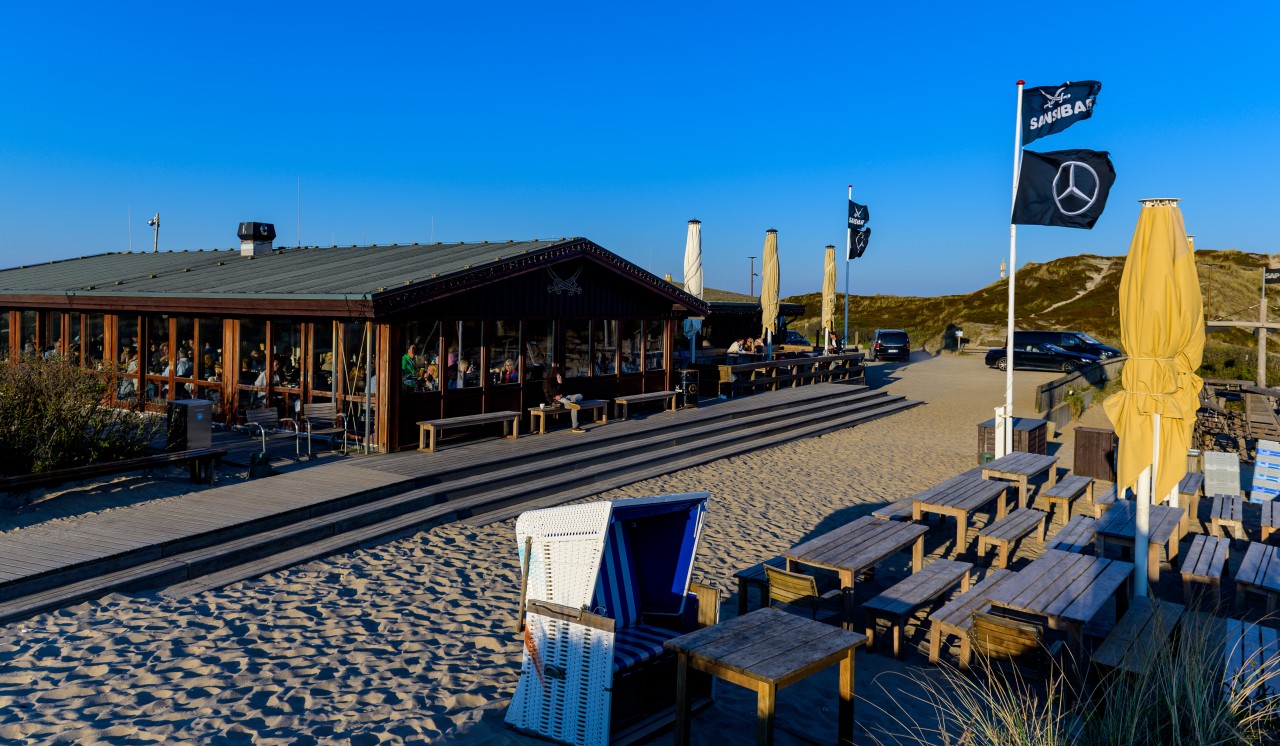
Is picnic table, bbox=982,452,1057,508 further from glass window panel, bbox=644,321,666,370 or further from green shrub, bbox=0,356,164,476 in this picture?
green shrub, bbox=0,356,164,476

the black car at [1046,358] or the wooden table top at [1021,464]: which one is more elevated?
the black car at [1046,358]

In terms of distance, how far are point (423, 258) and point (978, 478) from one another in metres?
10.1

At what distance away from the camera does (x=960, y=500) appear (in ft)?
29.8

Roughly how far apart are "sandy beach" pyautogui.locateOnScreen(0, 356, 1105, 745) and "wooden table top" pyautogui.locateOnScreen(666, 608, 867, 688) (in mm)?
808

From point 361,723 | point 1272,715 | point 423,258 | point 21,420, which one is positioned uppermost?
point 423,258

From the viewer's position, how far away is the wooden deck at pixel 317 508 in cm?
709

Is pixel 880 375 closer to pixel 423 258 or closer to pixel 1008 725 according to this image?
pixel 423 258

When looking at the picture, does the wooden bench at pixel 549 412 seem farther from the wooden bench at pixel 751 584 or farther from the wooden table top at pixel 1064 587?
the wooden table top at pixel 1064 587

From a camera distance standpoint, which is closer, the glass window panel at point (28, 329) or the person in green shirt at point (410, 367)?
the person in green shirt at point (410, 367)

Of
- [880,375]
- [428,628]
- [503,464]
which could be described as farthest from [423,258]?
[880,375]

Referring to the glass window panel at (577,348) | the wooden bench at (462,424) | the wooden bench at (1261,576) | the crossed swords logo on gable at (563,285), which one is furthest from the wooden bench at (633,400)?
the wooden bench at (1261,576)

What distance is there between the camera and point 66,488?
942 centimetres

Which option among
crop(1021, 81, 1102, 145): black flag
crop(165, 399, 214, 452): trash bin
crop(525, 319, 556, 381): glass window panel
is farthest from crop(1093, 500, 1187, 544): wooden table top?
crop(165, 399, 214, 452): trash bin

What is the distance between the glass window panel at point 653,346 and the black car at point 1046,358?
18.1 meters
